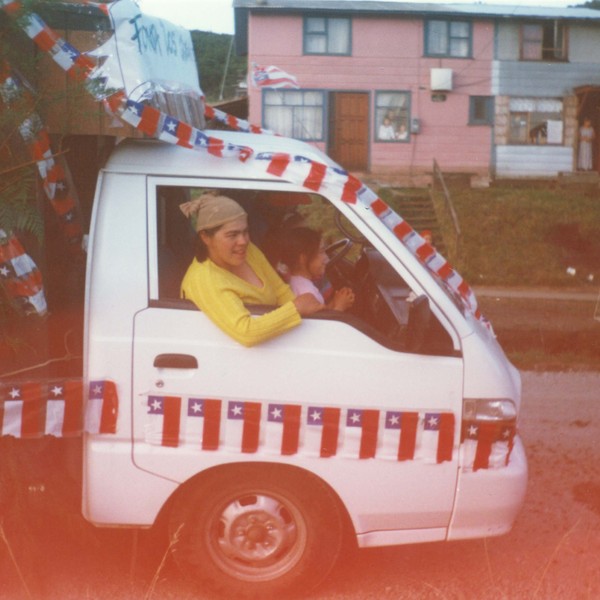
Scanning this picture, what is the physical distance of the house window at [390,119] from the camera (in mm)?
32656

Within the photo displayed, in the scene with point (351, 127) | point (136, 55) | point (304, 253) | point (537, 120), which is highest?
point (537, 120)

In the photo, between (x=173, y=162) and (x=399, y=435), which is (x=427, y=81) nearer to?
(x=173, y=162)

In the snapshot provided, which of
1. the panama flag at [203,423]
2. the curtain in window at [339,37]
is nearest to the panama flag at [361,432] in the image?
the panama flag at [203,423]

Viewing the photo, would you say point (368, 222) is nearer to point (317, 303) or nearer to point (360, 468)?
point (317, 303)

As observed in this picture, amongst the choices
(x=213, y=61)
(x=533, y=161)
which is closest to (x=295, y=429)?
(x=533, y=161)

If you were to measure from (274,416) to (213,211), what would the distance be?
915 mm

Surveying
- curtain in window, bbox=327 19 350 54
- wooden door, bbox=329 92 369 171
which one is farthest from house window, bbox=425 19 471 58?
wooden door, bbox=329 92 369 171

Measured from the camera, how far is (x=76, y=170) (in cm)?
506

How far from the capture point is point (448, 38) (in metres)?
33.1

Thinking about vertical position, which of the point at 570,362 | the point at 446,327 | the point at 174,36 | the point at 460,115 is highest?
the point at 460,115

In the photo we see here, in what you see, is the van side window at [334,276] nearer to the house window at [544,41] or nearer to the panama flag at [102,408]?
the panama flag at [102,408]

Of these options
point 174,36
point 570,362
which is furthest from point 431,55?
point 174,36

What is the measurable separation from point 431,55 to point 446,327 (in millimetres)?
29799

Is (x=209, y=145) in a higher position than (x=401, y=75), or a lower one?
lower
